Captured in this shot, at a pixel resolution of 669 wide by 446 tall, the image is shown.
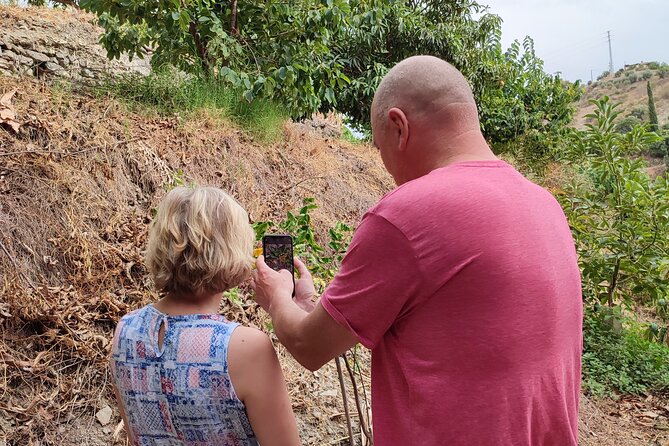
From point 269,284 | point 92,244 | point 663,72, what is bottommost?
point 92,244

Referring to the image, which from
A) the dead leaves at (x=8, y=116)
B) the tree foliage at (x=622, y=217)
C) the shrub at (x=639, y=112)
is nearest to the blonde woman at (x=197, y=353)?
the dead leaves at (x=8, y=116)

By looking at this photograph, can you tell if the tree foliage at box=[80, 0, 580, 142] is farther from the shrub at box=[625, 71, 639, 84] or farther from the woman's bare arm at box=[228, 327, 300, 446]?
the shrub at box=[625, 71, 639, 84]

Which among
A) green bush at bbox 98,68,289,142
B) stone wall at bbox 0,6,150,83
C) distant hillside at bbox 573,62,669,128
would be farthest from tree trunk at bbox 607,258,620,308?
distant hillside at bbox 573,62,669,128

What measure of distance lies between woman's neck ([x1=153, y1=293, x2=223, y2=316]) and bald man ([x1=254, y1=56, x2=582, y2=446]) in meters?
0.33

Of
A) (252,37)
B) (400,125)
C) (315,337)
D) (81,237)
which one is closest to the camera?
(315,337)

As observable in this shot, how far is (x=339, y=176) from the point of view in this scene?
735 centimetres

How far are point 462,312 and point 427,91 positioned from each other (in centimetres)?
59

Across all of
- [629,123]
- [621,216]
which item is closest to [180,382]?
[621,216]

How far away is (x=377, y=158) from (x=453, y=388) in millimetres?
7749

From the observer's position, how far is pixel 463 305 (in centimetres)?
129

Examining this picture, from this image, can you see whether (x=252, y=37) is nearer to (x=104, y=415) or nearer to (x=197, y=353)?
(x=104, y=415)

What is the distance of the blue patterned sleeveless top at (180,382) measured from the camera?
4.86ft

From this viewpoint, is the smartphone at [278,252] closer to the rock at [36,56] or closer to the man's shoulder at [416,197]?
the man's shoulder at [416,197]

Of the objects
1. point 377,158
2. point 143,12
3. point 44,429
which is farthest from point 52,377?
point 377,158
